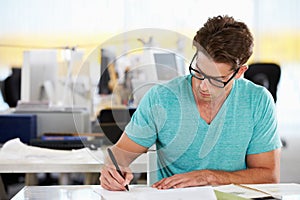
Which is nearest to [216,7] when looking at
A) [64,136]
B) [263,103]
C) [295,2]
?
[295,2]

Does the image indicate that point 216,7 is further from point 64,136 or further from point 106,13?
point 64,136

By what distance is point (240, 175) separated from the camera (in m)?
1.71

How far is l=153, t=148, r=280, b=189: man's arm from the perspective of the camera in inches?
61.9

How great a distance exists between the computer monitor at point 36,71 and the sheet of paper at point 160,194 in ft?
8.22

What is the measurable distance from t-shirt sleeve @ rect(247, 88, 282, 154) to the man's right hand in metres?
0.45

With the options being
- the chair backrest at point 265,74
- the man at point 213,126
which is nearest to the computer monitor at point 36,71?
the chair backrest at point 265,74

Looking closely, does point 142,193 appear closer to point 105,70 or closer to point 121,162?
point 121,162

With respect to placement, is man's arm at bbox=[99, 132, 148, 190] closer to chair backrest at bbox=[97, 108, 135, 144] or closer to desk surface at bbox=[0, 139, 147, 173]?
chair backrest at bbox=[97, 108, 135, 144]

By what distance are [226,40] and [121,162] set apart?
475mm

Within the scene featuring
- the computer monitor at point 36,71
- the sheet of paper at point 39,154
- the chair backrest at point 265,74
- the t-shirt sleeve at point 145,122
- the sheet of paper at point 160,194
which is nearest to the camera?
the sheet of paper at point 160,194

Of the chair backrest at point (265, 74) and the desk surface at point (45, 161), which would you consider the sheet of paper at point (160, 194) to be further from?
the chair backrest at point (265, 74)

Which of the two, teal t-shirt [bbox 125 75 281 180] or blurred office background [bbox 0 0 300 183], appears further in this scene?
blurred office background [bbox 0 0 300 183]

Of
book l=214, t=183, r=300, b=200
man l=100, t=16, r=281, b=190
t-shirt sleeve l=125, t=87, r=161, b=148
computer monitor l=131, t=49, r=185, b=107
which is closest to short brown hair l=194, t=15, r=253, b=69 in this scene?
man l=100, t=16, r=281, b=190

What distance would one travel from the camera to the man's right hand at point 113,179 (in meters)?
1.51
